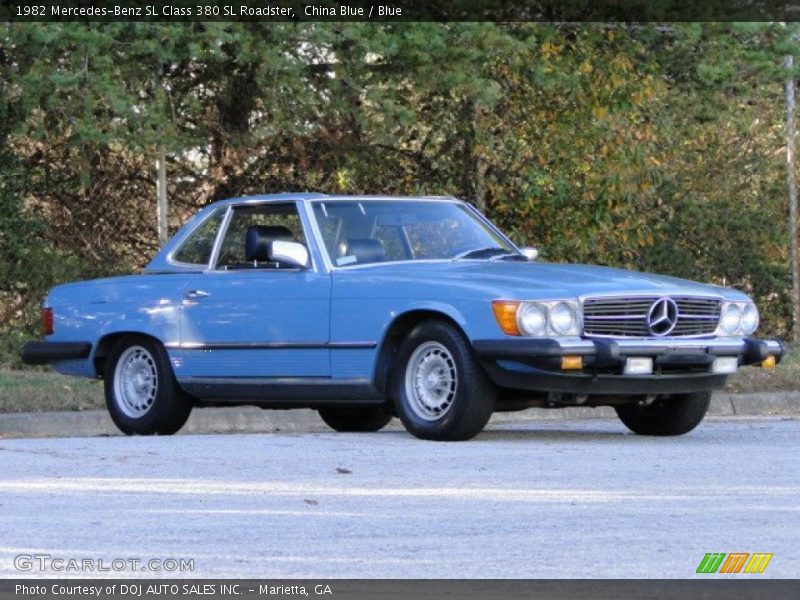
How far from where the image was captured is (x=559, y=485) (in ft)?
29.9

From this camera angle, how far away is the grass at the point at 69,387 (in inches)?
585

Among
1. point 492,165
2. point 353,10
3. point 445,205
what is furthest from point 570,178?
point 445,205

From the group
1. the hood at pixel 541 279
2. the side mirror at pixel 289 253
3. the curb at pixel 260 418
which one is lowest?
the curb at pixel 260 418

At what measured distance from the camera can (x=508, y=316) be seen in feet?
36.8

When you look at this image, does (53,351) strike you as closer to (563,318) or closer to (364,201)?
(364,201)

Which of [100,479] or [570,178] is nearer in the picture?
[100,479]

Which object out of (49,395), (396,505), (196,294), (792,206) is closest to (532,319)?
(196,294)

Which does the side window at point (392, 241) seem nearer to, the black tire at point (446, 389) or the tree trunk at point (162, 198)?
the black tire at point (446, 389)

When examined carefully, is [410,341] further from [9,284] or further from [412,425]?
[9,284]

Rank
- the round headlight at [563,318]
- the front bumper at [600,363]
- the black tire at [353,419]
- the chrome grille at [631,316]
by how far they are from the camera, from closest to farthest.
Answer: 1. the front bumper at [600,363]
2. the round headlight at [563,318]
3. the chrome grille at [631,316]
4. the black tire at [353,419]

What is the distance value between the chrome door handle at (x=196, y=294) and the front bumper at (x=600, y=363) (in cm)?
229

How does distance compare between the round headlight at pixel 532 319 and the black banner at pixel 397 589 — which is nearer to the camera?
the black banner at pixel 397 589

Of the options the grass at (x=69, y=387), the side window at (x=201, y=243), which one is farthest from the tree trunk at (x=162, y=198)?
the side window at (x=201, y=243)

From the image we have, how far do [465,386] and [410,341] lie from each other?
22.2 inches
